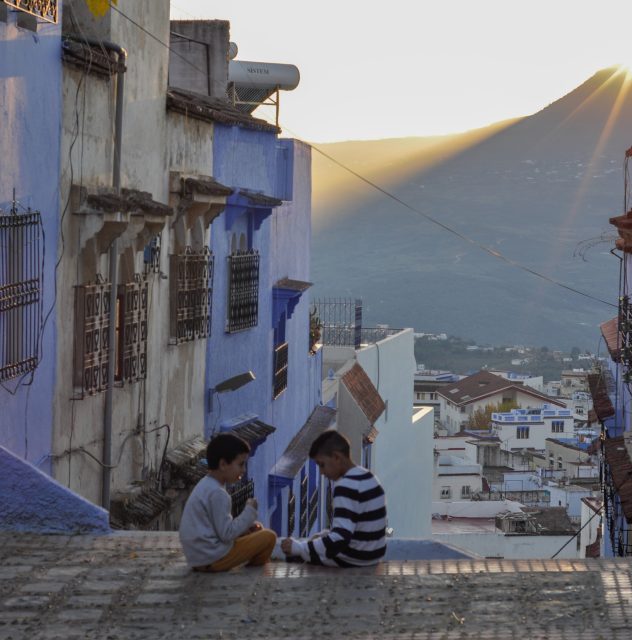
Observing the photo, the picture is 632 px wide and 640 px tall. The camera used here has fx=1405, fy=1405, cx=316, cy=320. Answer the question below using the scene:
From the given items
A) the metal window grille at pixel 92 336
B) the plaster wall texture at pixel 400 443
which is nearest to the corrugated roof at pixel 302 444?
the plaster wall texture at pixel 400 443

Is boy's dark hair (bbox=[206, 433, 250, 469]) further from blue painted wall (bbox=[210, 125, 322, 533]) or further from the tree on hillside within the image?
the tree on hillside

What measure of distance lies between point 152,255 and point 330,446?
5069mm

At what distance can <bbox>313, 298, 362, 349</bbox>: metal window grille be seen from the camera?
28016 millimetres

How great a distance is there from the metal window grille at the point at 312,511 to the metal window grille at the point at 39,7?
13.4 meters

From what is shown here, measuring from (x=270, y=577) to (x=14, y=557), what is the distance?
1531 millimetres

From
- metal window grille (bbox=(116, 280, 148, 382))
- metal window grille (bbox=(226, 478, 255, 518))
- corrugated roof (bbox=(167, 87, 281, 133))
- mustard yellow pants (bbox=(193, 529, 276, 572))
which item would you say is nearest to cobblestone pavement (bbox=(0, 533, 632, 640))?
mustard yellow pants (bbox=(193, 529, 276, 572))

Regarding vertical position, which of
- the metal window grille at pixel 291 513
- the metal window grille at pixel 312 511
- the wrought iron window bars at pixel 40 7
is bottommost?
the metal window grille at pixel 312 511

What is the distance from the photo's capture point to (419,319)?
6097 inches

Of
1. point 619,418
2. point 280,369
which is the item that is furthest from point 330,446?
point 619,418

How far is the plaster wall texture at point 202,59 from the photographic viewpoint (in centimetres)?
1802

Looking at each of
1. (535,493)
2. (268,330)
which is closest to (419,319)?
(535,493)

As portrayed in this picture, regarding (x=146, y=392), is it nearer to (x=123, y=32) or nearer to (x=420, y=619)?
(x=123, y=32)

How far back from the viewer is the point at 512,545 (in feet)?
120

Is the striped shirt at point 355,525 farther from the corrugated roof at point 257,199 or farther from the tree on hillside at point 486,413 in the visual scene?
the tree on hillside at point 486,413
